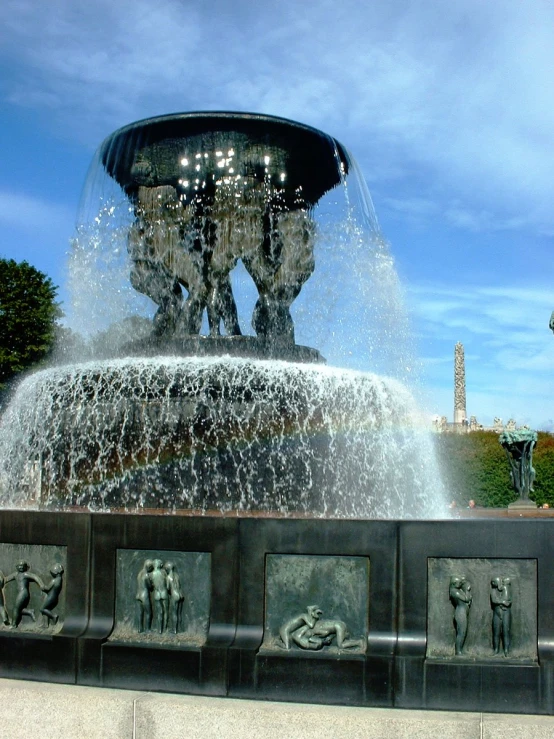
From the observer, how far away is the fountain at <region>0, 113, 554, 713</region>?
4895 millimetres

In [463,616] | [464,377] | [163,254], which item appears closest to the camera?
[463,616]

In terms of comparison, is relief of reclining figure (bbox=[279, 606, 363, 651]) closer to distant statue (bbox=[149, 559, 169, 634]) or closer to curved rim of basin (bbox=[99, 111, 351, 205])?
distant statue (bbox=[149, 559, 169, 634])

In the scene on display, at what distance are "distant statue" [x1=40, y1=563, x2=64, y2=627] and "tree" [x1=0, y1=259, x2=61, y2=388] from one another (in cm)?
2766

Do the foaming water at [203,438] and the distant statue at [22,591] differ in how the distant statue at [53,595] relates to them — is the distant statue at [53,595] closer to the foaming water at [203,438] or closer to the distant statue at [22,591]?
the distant statue at [22,591]

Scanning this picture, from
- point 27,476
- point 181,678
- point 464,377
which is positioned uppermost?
point 464,377

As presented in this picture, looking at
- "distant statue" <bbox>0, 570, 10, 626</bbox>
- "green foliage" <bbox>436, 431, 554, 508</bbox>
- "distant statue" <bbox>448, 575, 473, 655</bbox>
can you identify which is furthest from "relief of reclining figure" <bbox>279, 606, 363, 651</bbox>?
"green foliage" <bbox>436, 431, 554, 508</bbox>

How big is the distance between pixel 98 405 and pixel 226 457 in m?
1.14

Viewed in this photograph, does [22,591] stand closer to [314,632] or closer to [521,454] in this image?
[314,632]

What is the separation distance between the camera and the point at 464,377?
119 metres

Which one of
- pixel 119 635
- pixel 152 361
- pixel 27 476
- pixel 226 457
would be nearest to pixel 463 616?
pixel 119 635

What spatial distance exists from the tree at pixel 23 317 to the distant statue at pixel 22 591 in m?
27.6

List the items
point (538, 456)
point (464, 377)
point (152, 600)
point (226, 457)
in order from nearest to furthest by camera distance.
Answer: point (152, 600) < point (226, 457) < point (538, 456) < point (464, 377)

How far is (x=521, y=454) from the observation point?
1995cm

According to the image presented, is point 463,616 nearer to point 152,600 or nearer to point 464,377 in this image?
point 152,600
